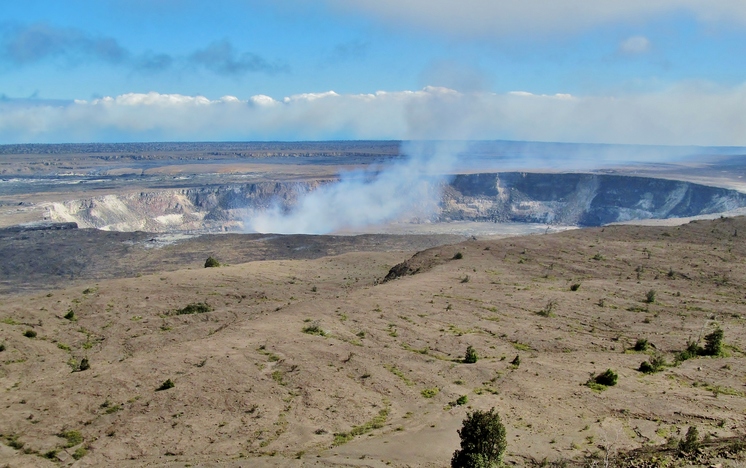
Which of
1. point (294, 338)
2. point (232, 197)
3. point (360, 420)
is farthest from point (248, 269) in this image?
point (232, 197)

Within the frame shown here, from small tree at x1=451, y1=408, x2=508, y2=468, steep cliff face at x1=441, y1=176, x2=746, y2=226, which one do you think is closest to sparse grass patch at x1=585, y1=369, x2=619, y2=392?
small tree at x1=451, y1=408, x2=508, y2=468

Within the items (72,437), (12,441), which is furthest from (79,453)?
(12,441)

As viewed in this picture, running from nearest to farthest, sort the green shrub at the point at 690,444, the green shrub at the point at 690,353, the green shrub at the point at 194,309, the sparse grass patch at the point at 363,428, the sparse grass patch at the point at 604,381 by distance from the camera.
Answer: the green shrub at the point at 690,444, the sparse grass patch at the point at 363,428, the sparse grass patch at the point at 604,381, the green shrub at the point at 690,353, the green shrub at the point at 194,309

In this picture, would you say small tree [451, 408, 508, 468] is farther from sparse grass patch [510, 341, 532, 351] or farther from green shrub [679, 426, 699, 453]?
sparse grass patch [510, 341, 532, 351]

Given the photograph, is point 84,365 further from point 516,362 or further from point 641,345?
point 641,345

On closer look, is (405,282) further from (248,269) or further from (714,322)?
(714,322)

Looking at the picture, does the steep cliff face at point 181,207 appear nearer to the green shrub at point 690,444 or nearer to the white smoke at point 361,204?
the white smoke at point 361,204

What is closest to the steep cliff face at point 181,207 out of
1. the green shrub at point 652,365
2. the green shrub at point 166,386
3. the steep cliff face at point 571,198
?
the steep cliff face at point 571,198
